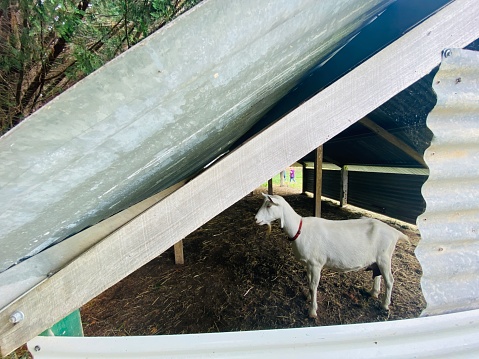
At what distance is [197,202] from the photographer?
26.9 inches

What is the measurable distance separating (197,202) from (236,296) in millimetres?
2686

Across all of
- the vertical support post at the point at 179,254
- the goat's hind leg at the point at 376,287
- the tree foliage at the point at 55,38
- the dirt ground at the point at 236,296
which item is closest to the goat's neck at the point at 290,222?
the dirt ground at the point at 236,296

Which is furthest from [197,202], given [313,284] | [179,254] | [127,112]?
[179,254]

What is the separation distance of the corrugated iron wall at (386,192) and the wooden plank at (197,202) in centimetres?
498

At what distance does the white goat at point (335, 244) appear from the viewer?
2588mm

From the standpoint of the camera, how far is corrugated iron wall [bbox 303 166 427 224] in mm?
4899

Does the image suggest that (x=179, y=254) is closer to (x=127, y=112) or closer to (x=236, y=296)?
(x=236, y=296)

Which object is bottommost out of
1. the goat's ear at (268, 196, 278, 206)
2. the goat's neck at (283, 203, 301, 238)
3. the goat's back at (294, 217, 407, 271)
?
the goat's back at (294, 217, 407, 271)

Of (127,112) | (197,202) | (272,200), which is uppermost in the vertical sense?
(127,112)

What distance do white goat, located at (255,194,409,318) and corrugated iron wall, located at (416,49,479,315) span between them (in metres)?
1.67

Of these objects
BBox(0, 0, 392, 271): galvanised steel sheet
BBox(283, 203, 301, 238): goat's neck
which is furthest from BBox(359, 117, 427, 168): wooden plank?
BBox(0, 0, 392, 271): galvanised steel sheet

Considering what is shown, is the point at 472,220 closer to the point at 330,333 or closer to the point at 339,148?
the point at 330,333

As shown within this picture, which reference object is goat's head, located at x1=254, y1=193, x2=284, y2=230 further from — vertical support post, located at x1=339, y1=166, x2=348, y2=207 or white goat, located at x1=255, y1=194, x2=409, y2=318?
vertical support post, located at x1=339, y1=166, x2=348, y2=207

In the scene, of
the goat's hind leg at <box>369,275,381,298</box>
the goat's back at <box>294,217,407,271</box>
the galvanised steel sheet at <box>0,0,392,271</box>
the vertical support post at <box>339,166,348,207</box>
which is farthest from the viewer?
the vertical support post at <box>339,166,348,207</box>
